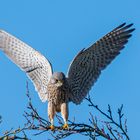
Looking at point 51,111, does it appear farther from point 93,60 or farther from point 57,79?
point 93,60

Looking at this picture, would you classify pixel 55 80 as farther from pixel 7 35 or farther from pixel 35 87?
pixel 7 35

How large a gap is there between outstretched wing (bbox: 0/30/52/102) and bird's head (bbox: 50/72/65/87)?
9.2 inches

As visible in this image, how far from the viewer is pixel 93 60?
8312 millimetres

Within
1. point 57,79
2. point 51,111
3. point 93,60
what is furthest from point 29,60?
point 51,111

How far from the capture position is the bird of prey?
7746 millimetres

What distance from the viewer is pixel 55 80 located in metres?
7.67

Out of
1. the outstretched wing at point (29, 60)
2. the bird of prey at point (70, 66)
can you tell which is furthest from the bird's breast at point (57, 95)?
the outstretched wing at point (29, 60)

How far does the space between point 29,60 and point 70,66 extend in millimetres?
713

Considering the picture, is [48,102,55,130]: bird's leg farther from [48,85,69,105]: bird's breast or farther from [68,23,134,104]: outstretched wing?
[68,23,134,104]: outstretched wing

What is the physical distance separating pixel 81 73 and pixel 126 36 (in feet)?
2.99

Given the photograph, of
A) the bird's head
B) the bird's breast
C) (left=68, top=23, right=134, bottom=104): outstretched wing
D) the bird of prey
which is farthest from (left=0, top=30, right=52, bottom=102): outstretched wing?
(left=68, top=23, right=134, bottom=104): outstretched wing

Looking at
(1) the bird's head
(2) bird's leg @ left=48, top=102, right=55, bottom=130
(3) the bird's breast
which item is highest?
(1) the bird's head

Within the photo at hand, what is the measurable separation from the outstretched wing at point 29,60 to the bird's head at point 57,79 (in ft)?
0.77

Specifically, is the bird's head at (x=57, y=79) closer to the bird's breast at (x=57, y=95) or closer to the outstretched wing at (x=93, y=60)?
the bird's breast at (x=57, y=95)
